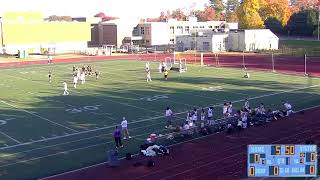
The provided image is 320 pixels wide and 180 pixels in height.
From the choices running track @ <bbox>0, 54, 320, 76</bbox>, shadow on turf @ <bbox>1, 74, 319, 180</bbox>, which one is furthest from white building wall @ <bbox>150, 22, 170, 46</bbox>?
shadow on turf @ <bbox>1, 74, 319, 180</bbox>

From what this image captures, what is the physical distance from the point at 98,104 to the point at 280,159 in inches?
819

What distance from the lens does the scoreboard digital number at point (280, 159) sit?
41.8 ft

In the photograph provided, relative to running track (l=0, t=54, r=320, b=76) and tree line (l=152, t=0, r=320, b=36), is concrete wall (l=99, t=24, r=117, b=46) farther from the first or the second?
tree line (l=152, t=0, r=320, b=36)

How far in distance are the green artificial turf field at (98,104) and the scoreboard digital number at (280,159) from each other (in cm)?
898

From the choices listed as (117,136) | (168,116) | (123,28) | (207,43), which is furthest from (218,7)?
(117,136)

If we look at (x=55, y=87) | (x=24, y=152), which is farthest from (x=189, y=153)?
(x=55, y=87)

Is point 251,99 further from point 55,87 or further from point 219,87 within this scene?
point 55,87

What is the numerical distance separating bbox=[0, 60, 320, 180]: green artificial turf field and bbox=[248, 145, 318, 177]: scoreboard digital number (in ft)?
29.5

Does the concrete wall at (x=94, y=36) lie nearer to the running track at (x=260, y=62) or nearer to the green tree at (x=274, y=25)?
the running track at (x=260, y=62)

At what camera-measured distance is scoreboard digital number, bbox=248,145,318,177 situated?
1273cm

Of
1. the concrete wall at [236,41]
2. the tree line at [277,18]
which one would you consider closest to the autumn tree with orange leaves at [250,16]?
the tree line at [277,18]

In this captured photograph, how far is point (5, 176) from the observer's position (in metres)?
18.0

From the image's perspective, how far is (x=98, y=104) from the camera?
3206 cm

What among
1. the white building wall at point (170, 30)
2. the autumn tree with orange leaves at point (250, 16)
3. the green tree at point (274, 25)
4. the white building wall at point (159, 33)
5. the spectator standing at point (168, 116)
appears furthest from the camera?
the green tree at point (274, 25)
